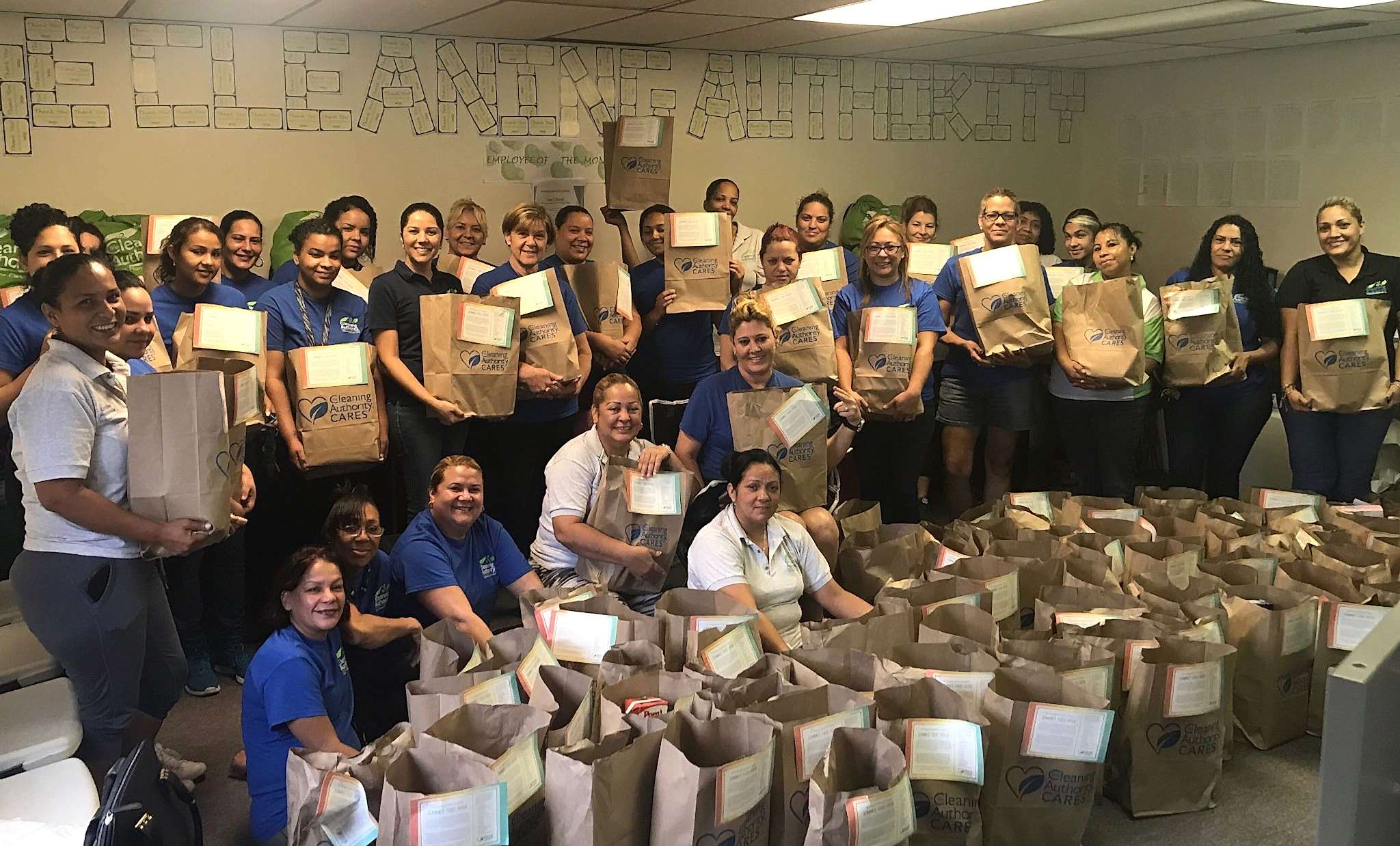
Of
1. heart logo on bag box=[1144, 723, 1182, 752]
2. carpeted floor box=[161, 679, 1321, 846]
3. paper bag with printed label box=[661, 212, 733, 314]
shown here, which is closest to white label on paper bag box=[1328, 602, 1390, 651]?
carpeted floor box=[161, 679, 1321, 846]

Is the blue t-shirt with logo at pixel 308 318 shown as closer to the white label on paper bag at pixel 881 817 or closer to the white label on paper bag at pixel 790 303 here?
the white label on paper bag at pixel 790 303

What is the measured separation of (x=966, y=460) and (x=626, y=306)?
159 centimetres

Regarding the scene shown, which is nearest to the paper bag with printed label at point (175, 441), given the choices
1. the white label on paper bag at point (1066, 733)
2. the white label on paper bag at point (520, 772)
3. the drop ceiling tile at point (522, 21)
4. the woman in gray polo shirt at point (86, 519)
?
the woman in gray polo shirt at point (86, 519)

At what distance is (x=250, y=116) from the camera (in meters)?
4.69

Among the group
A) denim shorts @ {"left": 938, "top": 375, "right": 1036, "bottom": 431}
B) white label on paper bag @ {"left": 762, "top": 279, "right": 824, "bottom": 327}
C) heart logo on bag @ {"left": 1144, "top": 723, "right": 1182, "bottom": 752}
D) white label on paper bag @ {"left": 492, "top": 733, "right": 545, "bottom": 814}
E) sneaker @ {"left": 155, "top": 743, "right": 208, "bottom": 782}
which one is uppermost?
white label on paper bag @ {"left": 762, "top": 279, "right": 824, "bottom": 327}

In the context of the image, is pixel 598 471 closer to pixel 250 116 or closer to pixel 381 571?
pixel 381 571

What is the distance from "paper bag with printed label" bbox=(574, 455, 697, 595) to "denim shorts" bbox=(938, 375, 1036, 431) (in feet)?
5.64

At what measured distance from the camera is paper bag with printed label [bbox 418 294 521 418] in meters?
3.52

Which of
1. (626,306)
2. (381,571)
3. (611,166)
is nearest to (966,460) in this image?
(626,306)

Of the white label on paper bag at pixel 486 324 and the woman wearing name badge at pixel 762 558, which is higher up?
the white label on paper bag at pixel 486 324

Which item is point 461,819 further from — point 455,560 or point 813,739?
point 455,560

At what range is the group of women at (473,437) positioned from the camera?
232 centimetres

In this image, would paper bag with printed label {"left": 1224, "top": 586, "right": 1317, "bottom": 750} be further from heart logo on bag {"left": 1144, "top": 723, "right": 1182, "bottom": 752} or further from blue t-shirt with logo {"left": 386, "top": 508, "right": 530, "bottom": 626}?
blue t-shirt with logo {"left": 386, "top": 508, "right": 530, "bottom": 626}

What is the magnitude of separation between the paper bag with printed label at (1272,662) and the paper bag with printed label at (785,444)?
123cm
